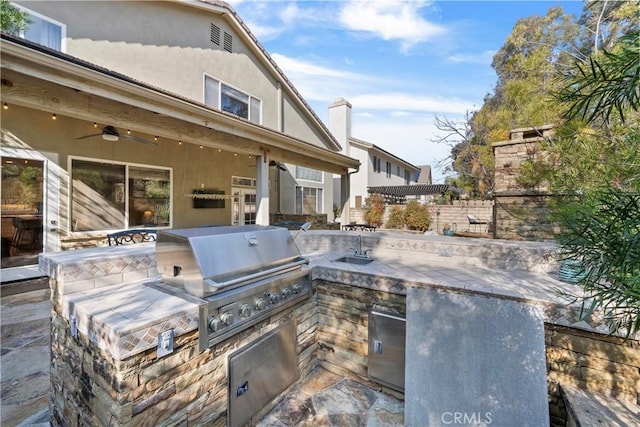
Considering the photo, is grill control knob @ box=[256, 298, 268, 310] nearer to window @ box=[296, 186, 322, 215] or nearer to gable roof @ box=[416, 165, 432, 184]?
window @ box=[296, 186, 322, 215]

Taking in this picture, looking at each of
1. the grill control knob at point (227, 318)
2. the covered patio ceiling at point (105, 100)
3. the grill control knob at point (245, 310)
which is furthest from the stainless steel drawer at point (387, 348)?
the covered patio ceiling at point (105, 100)

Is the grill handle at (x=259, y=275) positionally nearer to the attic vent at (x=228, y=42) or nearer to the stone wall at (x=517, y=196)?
the stone wall at (x=517, y=196)

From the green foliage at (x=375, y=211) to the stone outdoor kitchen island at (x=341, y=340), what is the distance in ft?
33.9

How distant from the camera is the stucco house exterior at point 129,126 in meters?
3.83

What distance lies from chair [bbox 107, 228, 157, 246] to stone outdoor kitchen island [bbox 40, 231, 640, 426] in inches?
106

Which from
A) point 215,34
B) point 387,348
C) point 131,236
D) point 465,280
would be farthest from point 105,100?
point 215,34

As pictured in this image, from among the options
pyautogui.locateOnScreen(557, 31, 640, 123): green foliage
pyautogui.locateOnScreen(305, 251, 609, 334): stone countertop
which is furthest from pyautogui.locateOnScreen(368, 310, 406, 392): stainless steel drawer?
pyautogui.locateOnScreen(557, 31, 640, 123): green foliage

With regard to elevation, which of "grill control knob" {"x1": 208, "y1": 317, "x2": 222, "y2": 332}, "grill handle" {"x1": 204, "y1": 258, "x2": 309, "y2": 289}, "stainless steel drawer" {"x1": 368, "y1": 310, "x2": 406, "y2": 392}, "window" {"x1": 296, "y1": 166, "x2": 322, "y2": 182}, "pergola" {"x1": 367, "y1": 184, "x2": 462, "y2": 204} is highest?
"window" {"x1": 296, "y1": 166, "x2": 322, "y2": 182}

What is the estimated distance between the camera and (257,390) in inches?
87.0

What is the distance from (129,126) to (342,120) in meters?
12.6

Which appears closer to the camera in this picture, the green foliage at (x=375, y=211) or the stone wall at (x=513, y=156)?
the stone wall at (x=513, y=156)

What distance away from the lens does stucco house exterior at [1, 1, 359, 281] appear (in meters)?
3.83

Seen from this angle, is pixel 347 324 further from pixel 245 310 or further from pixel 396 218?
pixel 396 218

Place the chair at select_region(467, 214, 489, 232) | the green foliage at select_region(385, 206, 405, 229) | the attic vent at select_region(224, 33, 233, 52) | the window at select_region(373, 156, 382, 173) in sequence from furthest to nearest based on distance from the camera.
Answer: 1. the window at select_region(373, 156, 382, 173)
2. the green foliage at select_region(385, 206, 405, 229)
3. the chair at select_region(467, 214, 489, 232)
4. the attic vent at select_region(224, 33, 233, 52)
